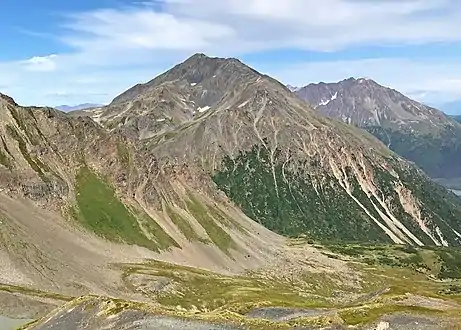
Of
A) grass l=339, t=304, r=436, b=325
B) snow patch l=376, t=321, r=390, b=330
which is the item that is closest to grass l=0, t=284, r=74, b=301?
grass l=339, t=304, r=436, b=325

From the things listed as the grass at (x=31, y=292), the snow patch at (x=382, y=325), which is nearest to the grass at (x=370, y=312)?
the snow patch at (x=382, y=325)

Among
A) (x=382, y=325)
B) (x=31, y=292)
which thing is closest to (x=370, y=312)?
(x=382, y=325)

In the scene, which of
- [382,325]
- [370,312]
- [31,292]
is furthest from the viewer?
[31,292]

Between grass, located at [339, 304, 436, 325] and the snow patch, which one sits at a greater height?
the snow patch

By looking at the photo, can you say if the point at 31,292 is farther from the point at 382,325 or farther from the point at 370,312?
the point at 382,325

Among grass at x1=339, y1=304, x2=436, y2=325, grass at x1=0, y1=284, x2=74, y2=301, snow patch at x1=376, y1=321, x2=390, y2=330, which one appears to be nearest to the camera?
snow patch at x1=376, y1=321, x2=390, y2=330

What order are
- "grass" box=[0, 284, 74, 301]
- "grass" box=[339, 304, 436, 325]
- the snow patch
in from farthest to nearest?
"grass" box=[0, 284, 74, 301] → "grass" box=[339, 304, 436, 325] → the snow patch

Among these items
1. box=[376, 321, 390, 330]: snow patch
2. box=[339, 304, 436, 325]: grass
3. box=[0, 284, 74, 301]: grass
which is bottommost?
box=[0, 284, 74, 301]: grass

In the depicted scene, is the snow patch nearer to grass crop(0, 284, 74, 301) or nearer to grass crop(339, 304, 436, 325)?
grass crop(339, 304, 436, 325)

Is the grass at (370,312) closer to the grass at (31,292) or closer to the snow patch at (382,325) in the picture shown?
the snow patch at (382,325)

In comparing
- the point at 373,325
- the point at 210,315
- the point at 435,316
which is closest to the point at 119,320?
the point at 210,315

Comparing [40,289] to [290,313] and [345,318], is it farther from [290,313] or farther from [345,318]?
[345,318]
